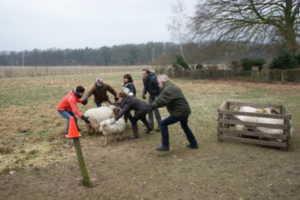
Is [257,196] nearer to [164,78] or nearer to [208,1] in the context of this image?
[164,78]

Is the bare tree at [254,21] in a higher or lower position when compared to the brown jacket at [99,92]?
higher

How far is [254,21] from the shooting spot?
79.3ft

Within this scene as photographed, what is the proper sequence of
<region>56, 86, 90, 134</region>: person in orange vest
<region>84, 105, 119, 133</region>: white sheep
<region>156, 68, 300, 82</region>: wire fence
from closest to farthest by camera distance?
<region>56, 86, 90, 134</region>: person in orange vest
<region>84, 105, 119, 133</region>: white sheep
<region>156, 68, 300, 82</region>: wire fence

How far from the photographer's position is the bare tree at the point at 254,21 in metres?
24.1

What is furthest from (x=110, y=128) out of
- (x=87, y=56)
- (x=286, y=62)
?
(x=87, y=56)

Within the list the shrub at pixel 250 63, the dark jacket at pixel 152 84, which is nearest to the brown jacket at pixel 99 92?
the dark jacket at pixel 152 84

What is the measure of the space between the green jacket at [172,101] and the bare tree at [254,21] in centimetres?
2149

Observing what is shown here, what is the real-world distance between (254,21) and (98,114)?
71.2ft

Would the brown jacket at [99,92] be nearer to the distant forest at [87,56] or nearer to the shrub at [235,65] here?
the shrub at [235,65]

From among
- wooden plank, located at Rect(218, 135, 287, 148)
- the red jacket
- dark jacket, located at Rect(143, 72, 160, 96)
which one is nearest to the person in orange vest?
the red jacket

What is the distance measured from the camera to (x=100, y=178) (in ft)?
15.9

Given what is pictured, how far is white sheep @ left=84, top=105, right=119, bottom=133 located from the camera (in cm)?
747

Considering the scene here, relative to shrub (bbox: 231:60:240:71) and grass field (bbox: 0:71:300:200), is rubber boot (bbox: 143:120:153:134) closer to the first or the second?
grass field (bbox: 0:71:300:200)

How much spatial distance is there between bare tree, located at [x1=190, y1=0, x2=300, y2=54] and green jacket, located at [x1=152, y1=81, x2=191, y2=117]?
21.5 m
